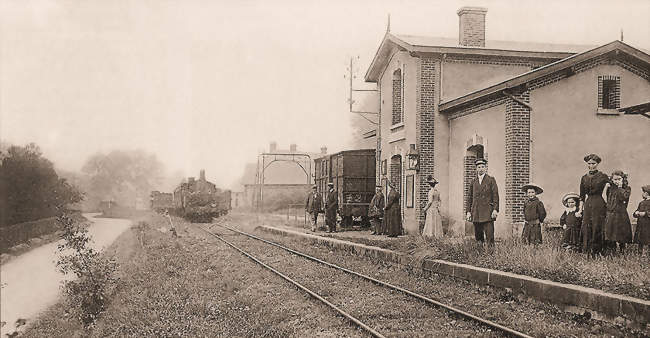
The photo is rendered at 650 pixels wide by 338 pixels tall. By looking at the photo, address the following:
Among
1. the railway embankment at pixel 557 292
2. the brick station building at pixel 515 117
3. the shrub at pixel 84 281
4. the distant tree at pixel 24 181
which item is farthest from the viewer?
the distant tree at pixel 24 181

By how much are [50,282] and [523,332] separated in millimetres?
13873

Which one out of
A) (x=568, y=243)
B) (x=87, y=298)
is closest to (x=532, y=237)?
(x=568, y=243)

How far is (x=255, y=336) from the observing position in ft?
22.2

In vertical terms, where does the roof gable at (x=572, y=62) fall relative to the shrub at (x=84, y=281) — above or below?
above

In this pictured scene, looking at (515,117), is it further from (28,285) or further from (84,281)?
(28,285)

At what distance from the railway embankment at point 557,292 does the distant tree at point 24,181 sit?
990 centimetres

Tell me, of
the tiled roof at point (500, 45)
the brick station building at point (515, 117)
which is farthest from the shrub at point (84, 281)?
the tiled roof at point (500, 45)

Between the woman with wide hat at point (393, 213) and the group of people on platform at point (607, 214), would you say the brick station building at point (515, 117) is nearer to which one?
the woman with wide hat at point (393, 213)

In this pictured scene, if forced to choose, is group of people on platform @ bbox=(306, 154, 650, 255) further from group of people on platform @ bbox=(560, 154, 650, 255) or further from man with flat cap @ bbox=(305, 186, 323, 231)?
man with flat cap @ bbox=(305, 186, 323, 231)

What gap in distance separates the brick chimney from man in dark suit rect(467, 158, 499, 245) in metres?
7.72

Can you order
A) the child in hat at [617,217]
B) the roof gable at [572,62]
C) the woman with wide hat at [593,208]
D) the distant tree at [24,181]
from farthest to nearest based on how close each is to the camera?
the distant tree at [24,181]
the roof gable at [572,62]
the woman with wide hat at [593,208]
the child in hat at [617,217]

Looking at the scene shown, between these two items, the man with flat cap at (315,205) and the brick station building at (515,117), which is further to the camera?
the man with flat cap at (315,205)

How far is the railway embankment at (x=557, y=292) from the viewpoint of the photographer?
6.39 m

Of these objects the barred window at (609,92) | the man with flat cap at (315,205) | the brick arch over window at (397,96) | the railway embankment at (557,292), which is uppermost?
the brick arch over window at (397,96)
